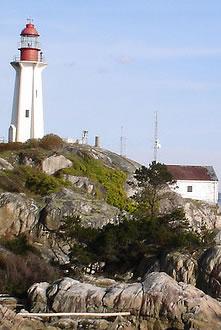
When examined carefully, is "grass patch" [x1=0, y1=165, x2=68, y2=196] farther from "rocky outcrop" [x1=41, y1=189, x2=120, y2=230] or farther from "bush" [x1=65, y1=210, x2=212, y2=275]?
"bush" [x1=65, y1=210, x2=212, y2=275]

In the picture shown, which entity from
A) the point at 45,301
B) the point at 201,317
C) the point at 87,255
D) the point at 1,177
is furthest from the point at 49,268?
the point at 1,177

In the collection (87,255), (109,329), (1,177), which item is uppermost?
(1,177)

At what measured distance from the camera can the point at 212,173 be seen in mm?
52875

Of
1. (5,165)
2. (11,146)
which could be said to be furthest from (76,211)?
(11,146)

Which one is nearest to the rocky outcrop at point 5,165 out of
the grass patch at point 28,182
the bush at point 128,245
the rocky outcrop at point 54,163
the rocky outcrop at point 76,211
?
the grass patch at point 28,182

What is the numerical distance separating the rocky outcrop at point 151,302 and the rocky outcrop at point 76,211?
14331 millimetres

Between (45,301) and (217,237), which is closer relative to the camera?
(45,301)

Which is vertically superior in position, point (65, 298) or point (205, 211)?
point (205, 211)

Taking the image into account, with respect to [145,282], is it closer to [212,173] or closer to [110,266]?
[110,266]

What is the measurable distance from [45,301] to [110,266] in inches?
253

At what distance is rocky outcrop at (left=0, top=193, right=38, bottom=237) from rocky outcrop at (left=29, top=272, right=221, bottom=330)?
51.0 feet

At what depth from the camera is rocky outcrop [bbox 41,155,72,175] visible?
4322cm

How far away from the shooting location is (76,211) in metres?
36.8

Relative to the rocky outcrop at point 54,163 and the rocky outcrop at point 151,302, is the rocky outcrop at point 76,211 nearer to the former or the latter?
the rocky outcrop at point 54,163
